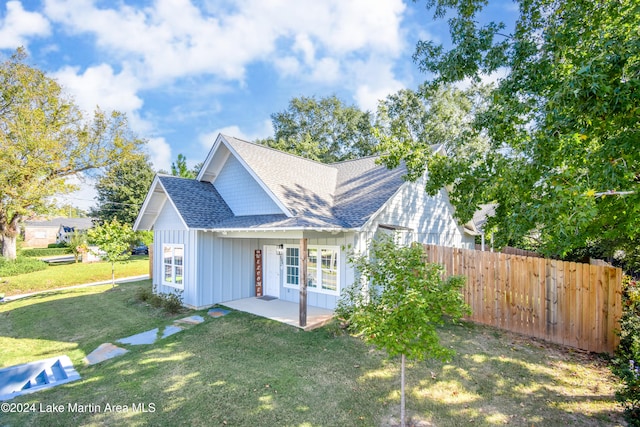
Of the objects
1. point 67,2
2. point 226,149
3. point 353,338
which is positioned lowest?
point 353,338

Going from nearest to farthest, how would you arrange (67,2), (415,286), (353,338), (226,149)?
(415,286) < (353,338) < (67,2) < (226,149)

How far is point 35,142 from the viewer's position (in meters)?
21.5

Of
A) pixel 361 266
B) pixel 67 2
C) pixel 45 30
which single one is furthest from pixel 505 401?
pixel 45 30

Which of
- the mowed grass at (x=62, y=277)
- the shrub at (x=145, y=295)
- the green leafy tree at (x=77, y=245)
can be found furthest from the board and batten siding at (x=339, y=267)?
the green leafy tree at (x=77, y=245)

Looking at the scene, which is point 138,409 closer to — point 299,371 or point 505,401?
point 299,371

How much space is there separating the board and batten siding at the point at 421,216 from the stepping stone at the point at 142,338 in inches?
268

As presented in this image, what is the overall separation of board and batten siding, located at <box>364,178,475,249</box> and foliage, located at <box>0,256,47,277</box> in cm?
2427

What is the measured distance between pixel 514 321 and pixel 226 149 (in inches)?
451

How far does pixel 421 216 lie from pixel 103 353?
1138 cm

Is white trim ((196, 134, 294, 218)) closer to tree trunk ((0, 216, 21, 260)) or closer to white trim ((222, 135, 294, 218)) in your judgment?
white trim ((222, 135, 294, 218))

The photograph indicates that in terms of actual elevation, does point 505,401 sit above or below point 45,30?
below

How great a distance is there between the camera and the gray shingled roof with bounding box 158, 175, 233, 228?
11.0m

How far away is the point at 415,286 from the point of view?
4.15 m

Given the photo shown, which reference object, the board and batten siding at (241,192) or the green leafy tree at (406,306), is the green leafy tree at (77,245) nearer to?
the board and batten siding at (241,192)
